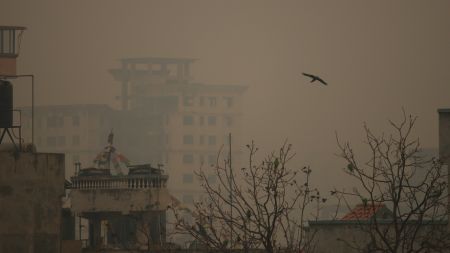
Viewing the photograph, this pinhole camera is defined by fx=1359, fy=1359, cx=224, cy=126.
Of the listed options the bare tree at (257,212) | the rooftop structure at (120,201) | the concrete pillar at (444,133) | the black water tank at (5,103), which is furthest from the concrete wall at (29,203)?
the rooftop structure at (120,201)

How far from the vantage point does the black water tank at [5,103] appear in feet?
144

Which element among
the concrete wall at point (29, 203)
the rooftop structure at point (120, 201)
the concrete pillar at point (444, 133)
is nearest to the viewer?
the concrete pillar at point (444, 133)

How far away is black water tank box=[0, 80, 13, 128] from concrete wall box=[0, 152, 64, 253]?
3.61 metres

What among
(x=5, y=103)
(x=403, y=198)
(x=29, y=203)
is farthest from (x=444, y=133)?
(x=5, y=103)

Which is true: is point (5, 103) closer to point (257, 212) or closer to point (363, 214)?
point (363, 214)

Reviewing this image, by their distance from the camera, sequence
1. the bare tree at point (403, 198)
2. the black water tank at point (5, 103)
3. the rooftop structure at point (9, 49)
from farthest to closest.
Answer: the rooftop structure at point (9, 49)
the black water tank at point (5, 103)
the bare tree at point (403, 198)

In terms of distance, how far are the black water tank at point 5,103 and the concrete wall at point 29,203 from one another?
3.61 metres

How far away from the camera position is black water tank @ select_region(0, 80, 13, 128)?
4400cm

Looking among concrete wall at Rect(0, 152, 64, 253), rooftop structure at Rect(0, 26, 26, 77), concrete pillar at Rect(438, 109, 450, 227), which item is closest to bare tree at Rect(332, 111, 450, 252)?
concrete pillar at Rect(438, 109, 450, 227)

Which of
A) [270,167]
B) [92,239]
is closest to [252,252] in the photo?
[270,167]

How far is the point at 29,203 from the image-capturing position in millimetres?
40344

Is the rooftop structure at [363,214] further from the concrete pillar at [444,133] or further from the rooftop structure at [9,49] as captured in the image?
the rooftop structure at [9,49]

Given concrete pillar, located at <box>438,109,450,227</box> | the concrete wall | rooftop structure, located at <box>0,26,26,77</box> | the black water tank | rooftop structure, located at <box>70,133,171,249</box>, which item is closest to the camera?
concrete pillar, located at <box>438,109,450,227</box>

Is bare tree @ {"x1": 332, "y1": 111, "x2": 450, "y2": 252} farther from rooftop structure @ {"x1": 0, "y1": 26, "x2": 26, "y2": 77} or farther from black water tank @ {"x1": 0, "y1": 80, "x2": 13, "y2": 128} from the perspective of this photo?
rooftop structure @ {"x1": 0, "y1": 26, "x2": 26, "y2": 77}
